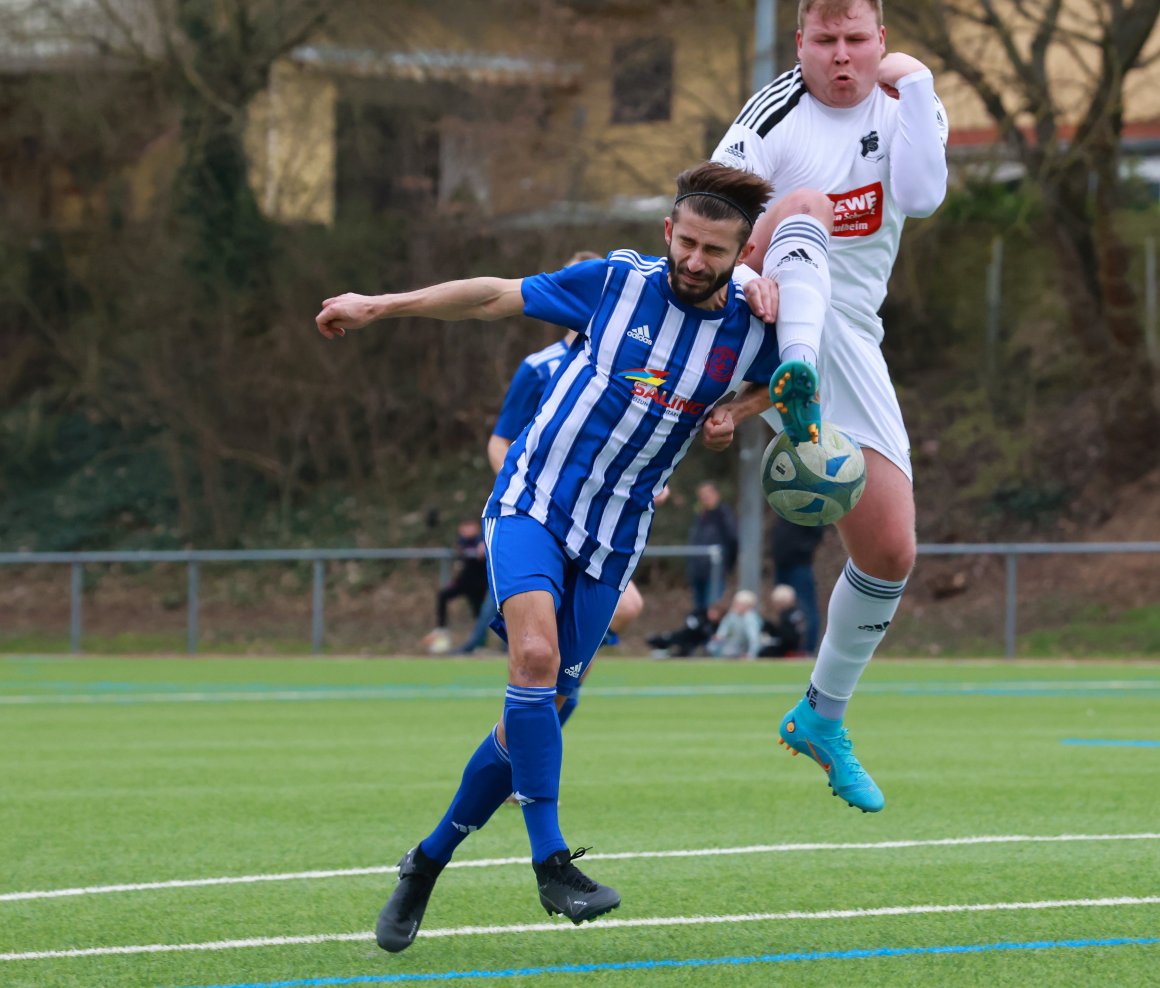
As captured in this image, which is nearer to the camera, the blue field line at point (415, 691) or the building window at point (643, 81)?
the blue field line at point (415, 691)

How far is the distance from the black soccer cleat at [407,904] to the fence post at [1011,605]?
16181 mm

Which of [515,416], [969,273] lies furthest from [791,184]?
[969,273]

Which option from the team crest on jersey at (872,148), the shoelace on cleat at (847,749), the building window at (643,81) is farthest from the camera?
the building window at (643,81)

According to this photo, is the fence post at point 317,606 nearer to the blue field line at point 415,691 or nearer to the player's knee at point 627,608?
the blue field line at point 415,691

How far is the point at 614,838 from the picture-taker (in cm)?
730

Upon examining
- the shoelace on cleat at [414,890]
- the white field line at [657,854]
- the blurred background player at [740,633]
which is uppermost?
the shoelace on cleat at [414,890]

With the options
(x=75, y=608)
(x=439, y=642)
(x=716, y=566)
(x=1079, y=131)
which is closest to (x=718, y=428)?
(x=716, y=566)

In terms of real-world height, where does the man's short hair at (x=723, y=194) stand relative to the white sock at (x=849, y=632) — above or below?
above

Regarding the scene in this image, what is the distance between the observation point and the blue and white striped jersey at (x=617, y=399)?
17.8 feet

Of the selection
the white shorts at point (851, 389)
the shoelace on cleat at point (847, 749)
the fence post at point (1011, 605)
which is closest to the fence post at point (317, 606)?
the fence post at point (1011, 605)

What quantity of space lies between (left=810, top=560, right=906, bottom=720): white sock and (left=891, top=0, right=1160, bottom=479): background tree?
16.1 metres

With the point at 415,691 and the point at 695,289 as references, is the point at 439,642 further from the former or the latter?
the point at 695,289

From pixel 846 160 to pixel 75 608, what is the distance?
1823 centimetres

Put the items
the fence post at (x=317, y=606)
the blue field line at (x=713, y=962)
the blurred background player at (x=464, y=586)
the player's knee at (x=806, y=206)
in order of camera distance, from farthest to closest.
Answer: the fence post at (x=317, y=606)
the blurred background player at (x=464, y=586)
the player's knee at (x=806, y=206)
the blue field line at (x=713, y=962)
